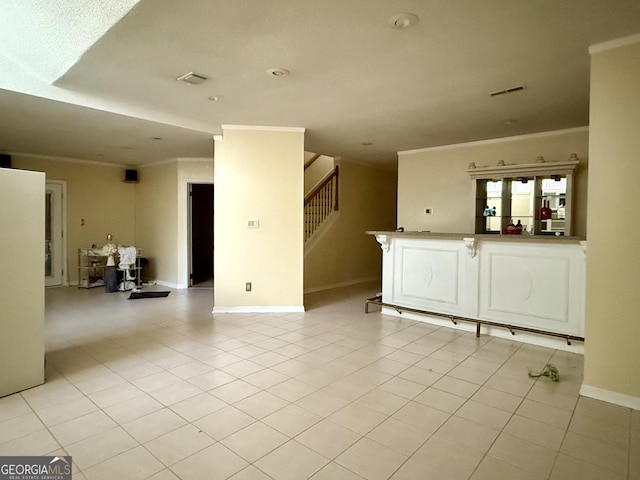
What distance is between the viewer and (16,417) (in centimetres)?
233

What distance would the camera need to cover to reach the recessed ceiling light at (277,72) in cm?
312

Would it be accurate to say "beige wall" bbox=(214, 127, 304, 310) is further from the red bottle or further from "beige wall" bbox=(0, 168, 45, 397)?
the red bottle

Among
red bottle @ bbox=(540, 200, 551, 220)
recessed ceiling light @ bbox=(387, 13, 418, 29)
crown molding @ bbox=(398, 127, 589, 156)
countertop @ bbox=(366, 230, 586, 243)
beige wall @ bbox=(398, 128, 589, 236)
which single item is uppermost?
crown molding @ bbox=(398, 127, 589, 156)

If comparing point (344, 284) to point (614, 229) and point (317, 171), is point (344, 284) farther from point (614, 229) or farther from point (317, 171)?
point (614, 229)

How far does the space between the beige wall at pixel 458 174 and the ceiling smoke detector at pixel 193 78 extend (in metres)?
4.31

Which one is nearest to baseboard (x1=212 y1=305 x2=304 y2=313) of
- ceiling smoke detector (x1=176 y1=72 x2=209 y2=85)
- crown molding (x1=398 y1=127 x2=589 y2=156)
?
ceiling smoke detector (x1=176 y1=72 x2=209 y2=85)

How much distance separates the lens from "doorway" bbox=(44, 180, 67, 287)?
712cm

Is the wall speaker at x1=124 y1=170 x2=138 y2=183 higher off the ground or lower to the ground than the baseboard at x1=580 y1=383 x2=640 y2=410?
higher

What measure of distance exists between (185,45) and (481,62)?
2374 millimetres

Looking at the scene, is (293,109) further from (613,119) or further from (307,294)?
(307,294)

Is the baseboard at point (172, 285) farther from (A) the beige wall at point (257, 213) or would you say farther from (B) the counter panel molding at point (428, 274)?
(B) the counter panel molding at point (428, 274)

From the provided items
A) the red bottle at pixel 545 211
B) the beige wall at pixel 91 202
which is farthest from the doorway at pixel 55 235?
the red bottle at pixel 545 211

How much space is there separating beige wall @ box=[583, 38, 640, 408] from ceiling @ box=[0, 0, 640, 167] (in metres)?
0.35

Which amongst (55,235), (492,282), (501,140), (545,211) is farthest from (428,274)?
(55,235)
